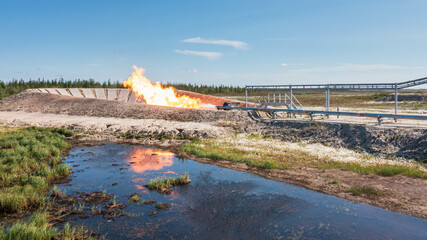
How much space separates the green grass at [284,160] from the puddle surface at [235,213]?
258cm

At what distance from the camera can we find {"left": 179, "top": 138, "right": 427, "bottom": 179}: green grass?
1600cm

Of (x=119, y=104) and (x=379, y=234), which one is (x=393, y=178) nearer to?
(x=379, y=234)

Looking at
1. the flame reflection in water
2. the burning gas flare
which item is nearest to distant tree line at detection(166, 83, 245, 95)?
the burning gas flare

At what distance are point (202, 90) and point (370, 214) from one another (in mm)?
96686

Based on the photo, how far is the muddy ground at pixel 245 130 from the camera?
13.9 metres

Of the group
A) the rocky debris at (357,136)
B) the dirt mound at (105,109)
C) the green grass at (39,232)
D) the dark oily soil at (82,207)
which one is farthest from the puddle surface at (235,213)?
the dirt mound at (105,109)

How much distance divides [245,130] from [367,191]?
1712 centimetres

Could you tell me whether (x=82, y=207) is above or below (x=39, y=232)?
below

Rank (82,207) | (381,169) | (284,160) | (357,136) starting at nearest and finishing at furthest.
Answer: (82,207) → (381,169) → (284,160) → (357,136)

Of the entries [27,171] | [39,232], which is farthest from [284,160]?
[27,171]

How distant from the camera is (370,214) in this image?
11.3 m

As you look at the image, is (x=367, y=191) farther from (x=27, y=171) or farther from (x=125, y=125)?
(x=125, y=125)

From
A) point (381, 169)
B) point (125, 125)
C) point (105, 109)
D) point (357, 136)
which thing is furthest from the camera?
point (105, 109)

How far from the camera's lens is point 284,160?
62.7 feet
